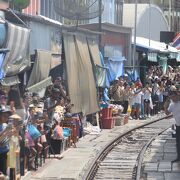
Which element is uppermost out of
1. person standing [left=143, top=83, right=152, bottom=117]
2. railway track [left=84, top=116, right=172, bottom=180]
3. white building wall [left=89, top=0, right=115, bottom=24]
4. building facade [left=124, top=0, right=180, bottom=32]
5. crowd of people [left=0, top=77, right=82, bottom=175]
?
building facade [left=124, top=0, right=180, bottom=32]

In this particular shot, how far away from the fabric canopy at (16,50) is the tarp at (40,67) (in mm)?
1015

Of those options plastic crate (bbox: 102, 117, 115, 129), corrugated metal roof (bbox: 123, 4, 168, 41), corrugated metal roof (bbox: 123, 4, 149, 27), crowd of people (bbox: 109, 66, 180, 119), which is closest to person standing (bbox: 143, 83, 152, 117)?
crowd of people (bbox: 109, 66, 180, 119)

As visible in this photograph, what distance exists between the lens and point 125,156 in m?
18.2

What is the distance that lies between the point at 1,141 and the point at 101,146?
29.0 ft

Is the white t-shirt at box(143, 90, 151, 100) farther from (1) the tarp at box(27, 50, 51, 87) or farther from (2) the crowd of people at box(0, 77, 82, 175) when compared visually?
(1) the tarp at box(27, 50, 51, 87)

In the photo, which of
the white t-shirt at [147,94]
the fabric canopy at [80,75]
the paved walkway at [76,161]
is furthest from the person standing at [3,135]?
the white t-shirt at [147,94]

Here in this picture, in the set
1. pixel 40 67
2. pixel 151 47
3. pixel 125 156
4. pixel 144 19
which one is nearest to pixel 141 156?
pixel 125 156

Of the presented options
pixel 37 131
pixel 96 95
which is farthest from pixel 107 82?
pixel 37 131

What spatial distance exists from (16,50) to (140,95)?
16505mm

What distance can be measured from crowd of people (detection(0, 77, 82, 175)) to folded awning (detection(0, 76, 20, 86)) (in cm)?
13

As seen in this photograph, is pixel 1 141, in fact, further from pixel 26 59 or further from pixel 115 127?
pixel 115 127

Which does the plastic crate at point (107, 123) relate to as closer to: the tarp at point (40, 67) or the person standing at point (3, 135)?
the tarp at point (40, 67)

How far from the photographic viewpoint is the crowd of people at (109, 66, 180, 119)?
29.1m

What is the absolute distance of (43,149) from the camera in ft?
50.9
